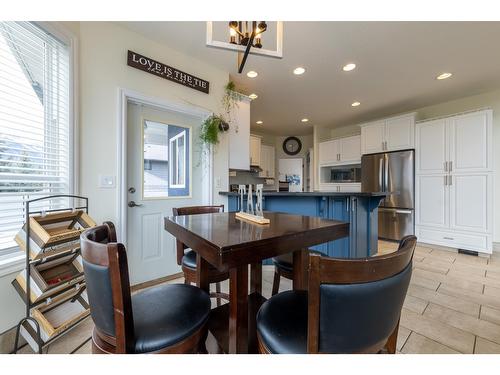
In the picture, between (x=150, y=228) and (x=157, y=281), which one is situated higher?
(x=150, y=228)

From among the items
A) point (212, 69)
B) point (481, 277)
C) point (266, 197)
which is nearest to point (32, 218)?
point (266, 197)

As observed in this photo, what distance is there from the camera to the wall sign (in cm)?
218

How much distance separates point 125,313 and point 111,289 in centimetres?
10

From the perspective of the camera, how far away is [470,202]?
339 centimetres

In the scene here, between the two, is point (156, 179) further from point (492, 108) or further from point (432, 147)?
point (492, 108)

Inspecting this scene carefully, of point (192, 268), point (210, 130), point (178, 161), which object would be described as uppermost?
point (210, 130)

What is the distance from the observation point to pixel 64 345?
1446 millimetres

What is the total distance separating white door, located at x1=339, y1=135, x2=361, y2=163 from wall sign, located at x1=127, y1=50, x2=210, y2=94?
3.64 m

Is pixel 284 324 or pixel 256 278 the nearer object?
pixel 284 324

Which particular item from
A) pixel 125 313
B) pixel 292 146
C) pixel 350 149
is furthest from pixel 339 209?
pixel 292 146

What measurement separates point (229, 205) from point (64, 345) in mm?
1983

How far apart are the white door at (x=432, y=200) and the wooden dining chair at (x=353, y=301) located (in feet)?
13.4

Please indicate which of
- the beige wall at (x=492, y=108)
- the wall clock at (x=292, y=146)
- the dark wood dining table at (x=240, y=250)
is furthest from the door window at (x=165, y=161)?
the beige wall at (x=492, y=108)

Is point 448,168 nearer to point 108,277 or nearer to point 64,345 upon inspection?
point 108,277
